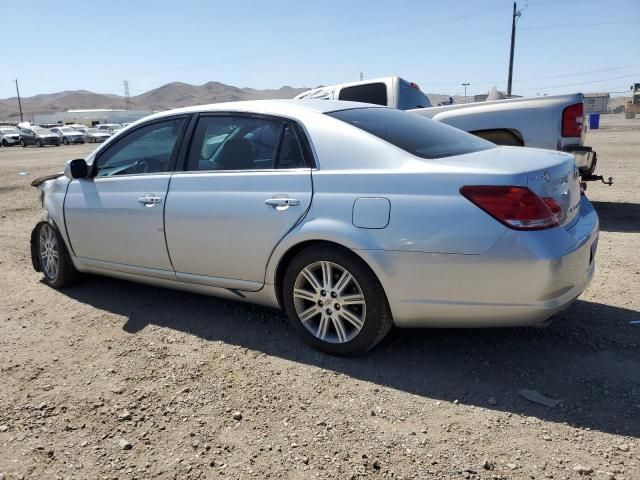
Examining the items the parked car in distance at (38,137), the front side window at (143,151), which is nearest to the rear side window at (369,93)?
the front side window at (143,151)

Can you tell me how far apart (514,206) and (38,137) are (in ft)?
153

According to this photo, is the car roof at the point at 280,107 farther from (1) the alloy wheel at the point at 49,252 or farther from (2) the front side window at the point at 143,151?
(1) the alloy wheel at the point at 49,252

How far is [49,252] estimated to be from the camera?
16.6 ft

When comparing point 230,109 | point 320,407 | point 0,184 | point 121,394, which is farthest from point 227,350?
point 0,184

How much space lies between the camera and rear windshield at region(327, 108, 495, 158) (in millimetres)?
3381

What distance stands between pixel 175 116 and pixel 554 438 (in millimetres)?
3309

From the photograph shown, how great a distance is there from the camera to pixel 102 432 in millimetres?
2795

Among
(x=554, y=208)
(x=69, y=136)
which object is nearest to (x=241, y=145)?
(x=554, y=208)

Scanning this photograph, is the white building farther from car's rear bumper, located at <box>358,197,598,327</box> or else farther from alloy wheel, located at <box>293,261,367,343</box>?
car's rear bumper, located at <box>358,197,598,327</box>

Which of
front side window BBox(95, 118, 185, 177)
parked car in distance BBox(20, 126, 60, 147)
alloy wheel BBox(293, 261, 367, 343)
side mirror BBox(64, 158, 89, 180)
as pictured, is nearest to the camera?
alloy wheel BBox(293, 261, 367, 343)

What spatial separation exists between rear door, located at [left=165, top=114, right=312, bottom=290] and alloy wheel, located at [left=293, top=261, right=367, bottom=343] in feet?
1.00

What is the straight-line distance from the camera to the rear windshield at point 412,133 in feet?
11.1

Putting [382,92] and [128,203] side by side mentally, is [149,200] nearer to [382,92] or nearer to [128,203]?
[128,203]

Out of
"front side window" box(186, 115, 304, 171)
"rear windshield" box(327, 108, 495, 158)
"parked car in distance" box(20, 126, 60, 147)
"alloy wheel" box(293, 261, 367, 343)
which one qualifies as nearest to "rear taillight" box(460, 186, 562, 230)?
"rear windshield" box(327, 108, 495, 158)
